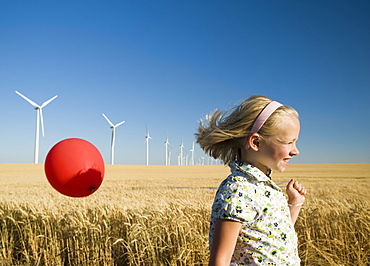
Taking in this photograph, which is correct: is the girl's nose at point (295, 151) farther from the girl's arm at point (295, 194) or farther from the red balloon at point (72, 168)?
the red balloon at point (72, 168)

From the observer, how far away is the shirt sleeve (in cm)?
166

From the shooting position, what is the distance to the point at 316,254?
460 cm

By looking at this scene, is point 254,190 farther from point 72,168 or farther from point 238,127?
point 72,168

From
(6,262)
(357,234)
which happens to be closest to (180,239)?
(357,234)

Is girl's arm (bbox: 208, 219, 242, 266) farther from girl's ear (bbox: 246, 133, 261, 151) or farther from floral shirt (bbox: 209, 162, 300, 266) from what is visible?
girl's ear (bbox: 246, 133, 261, 151)

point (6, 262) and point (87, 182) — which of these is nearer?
point (87, 182)

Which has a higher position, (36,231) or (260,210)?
(260,210)

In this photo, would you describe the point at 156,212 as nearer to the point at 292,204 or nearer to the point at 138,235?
the point at 138,235

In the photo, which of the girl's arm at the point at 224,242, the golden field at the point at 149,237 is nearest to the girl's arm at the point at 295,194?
the girl's arm at the point at 224,242

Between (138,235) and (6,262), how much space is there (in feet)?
8.25

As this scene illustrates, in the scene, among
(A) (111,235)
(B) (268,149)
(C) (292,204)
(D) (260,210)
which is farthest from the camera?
(A) (111,235)

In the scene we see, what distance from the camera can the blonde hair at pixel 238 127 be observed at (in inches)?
76.7

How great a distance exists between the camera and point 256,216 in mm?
1784

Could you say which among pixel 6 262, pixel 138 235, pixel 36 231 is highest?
pixel 138 235
